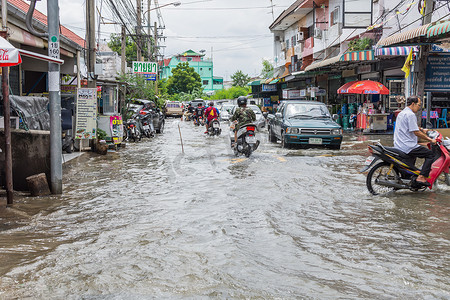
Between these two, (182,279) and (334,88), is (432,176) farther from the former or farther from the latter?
(334,88)

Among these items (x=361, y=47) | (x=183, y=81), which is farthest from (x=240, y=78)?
(x=361, y=47)

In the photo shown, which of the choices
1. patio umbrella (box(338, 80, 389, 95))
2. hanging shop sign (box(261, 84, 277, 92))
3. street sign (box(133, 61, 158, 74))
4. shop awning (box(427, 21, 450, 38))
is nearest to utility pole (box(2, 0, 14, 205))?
shop awning (box(427, 21, 450, 38))

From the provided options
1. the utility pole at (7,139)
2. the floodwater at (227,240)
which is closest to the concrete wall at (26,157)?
the floodwater at (227,240)

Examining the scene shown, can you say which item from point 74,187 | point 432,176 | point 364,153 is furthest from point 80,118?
point 432,176

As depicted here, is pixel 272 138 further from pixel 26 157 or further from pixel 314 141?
pixel 26 157

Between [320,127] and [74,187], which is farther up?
[320,127]

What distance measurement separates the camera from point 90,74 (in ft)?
53.5

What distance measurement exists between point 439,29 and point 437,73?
8.51ft

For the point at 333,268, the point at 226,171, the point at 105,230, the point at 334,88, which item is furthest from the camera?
the point at 334,88

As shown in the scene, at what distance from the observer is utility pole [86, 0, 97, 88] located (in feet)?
52.4

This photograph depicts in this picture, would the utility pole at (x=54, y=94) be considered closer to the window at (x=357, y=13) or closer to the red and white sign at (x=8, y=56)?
the red and white sign at (x=8, y=56)

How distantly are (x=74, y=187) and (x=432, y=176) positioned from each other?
6.56 m

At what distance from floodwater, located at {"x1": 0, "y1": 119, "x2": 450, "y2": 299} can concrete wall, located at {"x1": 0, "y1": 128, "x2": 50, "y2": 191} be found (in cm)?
73

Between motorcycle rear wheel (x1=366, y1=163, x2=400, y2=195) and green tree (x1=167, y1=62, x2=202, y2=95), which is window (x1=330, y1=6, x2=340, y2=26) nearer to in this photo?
motorcycle rear wheel (x1=366, y1=163, x2=400, y2=195)
